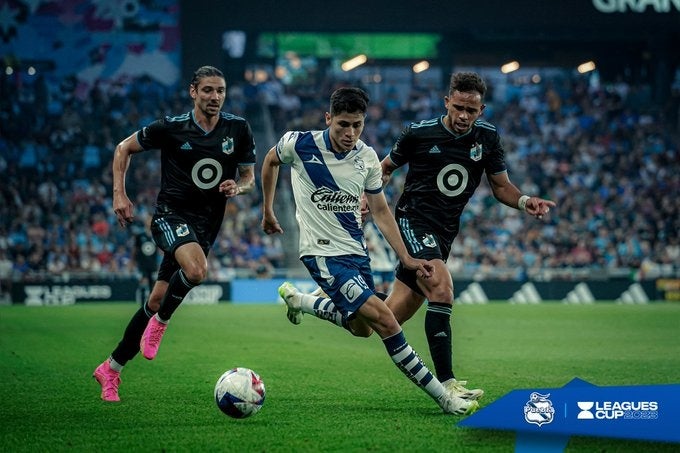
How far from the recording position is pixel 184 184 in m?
8.86

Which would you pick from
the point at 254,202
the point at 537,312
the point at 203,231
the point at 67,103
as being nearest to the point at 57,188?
the point at 67,103

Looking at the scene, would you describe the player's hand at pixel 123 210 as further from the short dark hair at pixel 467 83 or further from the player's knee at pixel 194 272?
the short dark hair at pixel 467 83

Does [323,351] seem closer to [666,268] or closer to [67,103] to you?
[666,268]

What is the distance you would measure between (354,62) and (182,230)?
2766cm

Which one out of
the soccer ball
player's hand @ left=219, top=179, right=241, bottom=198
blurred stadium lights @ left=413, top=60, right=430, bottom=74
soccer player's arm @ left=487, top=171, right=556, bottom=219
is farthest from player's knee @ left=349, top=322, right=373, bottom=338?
blurred stadium lights @ left=413, top=60, right=430, bottom=74

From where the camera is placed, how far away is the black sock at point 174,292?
8375 millimetres

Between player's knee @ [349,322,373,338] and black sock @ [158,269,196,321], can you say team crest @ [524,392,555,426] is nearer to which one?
player's knee @ [349,322,373,338]

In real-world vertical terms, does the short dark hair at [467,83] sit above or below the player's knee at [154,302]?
above

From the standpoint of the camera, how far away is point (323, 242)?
785 cm

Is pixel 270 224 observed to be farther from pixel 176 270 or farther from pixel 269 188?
pixel 176 270

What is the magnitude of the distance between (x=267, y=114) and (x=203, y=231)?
25168mm

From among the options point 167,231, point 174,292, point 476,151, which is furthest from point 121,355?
point 476,151

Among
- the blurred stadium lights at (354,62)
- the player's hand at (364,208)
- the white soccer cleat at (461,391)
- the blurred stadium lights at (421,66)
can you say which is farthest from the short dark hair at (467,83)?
the blurred stadium lights at (421,66)

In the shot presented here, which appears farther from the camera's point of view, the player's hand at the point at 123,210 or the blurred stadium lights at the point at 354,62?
the blurred stadium lights at the point at 354,62
